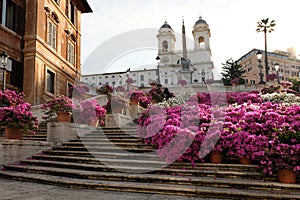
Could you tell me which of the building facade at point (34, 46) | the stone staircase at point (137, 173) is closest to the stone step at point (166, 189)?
the stone staircase at point (137, 173)

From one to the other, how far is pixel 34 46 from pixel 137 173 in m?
13.9

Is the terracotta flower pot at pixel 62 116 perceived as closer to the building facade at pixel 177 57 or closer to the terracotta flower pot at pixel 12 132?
the terracotta flower pot at pixel 12 132

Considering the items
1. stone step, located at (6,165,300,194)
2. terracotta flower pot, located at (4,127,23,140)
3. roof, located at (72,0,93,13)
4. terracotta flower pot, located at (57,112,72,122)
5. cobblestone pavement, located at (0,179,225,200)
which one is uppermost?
roof, located at (72,0,93,13)

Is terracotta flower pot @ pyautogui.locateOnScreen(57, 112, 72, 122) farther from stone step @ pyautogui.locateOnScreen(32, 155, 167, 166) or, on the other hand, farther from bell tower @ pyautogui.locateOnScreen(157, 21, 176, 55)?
bell tower @ pyautogui.locateOnScreen(157, 21, 176, 55)

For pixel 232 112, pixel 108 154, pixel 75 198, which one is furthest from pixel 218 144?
pixel 75 198

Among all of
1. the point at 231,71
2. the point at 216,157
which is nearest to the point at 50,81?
the point at 216,157

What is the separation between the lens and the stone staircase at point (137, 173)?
476cm

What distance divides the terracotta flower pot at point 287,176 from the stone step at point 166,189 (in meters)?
0.38

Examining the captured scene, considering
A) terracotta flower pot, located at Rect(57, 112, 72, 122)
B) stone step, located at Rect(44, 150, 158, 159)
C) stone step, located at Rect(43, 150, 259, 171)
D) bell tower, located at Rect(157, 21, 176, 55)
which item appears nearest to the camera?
stone step, located at Rect(43, 150, 259, 171)

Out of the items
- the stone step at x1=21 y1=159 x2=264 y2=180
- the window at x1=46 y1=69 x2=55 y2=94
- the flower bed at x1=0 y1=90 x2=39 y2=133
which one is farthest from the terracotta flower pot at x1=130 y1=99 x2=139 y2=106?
the window at x1=46 y1=69 x2=55 y2=94

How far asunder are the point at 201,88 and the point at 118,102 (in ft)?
62.2

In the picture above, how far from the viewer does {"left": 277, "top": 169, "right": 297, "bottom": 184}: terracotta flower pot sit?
16.2ft

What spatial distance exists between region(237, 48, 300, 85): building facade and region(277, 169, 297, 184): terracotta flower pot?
8454 cm

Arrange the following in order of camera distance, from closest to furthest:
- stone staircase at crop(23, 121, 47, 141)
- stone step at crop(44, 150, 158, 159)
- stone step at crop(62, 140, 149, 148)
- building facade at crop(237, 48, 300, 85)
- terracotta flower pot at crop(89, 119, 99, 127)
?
→ stone step at crop(44, 150, 158, 159)
stone step at crop(62, 140, 149, 148)
stone staircase at crop(23, 121, 47, 141)
terracotta flower pot at crop(89, 119, 99, 127)
building facade at crop(237, 48, 300, 85)
